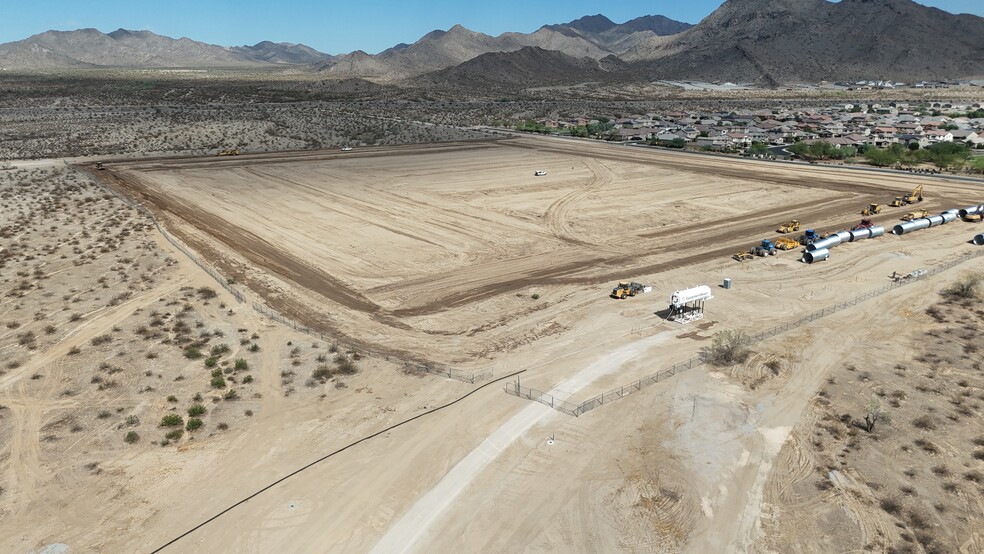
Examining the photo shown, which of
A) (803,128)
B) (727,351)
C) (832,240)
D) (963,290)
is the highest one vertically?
(803,128)

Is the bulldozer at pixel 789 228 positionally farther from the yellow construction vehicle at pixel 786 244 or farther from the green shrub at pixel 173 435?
the green shrub at pixel 173 435

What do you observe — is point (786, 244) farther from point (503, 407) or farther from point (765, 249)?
point (503, 407)

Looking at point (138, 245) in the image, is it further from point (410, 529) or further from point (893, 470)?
point (893, 470)

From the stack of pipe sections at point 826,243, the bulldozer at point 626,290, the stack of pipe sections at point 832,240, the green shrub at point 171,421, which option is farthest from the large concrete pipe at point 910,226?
the green shrub at point 171,421

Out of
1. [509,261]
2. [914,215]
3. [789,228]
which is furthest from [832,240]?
[509,261]

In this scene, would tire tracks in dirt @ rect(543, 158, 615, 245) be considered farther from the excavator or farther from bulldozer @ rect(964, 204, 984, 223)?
bulldozer @ rect(964, 204, 984, 223)

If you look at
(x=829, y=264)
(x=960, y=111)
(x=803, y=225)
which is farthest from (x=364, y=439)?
(x=960, y=111)

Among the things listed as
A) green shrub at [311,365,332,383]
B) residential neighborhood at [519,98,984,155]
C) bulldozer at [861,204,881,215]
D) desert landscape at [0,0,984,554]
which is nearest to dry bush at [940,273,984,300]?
desert landscape at [0,0,984,554]
